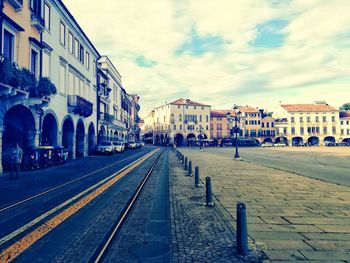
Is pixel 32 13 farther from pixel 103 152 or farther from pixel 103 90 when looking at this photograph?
pixel 103 90

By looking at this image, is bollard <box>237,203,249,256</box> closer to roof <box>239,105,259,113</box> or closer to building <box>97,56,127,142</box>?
building <box>97,56,127,142</box>

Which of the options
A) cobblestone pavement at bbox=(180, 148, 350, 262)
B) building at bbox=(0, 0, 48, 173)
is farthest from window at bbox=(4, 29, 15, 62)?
cobblestone pavement at bbox=(180, 148, 350, 262)

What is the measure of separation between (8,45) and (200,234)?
1665 centimetres

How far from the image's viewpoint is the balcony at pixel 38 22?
17969mm

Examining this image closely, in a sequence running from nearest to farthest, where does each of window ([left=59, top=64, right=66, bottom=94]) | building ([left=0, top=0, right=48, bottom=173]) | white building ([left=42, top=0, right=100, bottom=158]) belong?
building ([left=0, top=0, right=48, bottom=173]) < white building ([left=42, top=0, right=100, bottom=158]) < window ([left=59, top=64, right=66, bottom=94])

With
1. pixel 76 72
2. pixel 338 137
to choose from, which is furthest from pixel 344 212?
pixel 338 137

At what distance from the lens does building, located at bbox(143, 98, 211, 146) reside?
86.9m

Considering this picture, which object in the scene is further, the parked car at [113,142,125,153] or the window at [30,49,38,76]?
the parked car at [113,142,125,153]

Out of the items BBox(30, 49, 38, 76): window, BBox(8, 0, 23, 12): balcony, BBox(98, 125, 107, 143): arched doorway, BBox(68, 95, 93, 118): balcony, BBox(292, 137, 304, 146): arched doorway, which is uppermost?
BBox(8, 0, 23, 12): balcony

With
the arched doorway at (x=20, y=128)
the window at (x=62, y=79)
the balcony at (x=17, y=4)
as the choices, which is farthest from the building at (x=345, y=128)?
the balcony at (x=17, y=4)

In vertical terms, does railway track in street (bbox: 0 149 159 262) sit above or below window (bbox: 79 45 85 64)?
below

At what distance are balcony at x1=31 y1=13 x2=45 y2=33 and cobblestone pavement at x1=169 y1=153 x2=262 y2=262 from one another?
16.8 m

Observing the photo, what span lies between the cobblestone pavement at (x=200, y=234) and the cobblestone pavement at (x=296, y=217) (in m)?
0.47

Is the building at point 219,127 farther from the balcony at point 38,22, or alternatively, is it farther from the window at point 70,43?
the balcony at point 38,22
